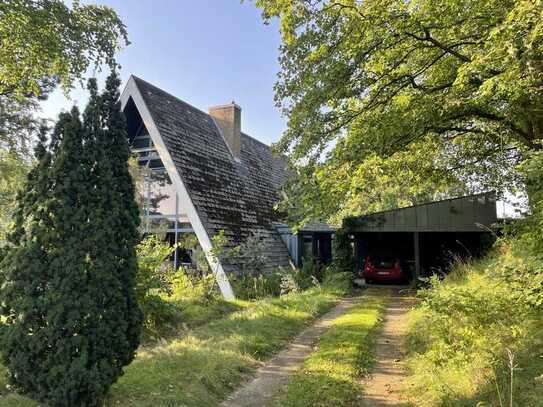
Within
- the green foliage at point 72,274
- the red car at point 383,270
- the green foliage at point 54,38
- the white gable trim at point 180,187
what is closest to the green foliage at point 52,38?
the green foliage at point 54,38

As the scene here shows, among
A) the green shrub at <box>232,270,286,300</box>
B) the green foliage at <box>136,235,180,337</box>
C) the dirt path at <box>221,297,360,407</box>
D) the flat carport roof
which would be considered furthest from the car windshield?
the green foliage at <box>136,235,180,337</box>

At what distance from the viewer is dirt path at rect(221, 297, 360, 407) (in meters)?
4.90

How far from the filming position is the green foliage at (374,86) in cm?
796

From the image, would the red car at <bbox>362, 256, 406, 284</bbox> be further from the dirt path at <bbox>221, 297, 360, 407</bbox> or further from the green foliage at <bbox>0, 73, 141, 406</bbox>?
the green foliage at <bbox>0, 73, 141, 406</bbox>

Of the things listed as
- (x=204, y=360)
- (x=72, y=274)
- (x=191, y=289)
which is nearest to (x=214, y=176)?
(x=191, y=289)

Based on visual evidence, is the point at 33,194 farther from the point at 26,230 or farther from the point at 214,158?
the point at 214,158

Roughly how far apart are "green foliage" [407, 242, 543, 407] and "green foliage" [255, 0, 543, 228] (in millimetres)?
3401

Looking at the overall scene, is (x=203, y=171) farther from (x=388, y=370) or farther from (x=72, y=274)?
(x=72, y=274)

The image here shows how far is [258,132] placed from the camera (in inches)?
1017

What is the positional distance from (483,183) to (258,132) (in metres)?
14.1

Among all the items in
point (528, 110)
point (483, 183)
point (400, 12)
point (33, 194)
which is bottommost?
point (33, 194)

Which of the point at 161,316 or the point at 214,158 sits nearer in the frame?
the point at 161,316

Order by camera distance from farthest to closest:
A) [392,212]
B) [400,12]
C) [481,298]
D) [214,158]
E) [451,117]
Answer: [214,158] → [392,212] → [451,117] → [400,12] → [481,298]

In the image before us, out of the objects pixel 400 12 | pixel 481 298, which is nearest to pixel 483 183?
pixel 400 12
